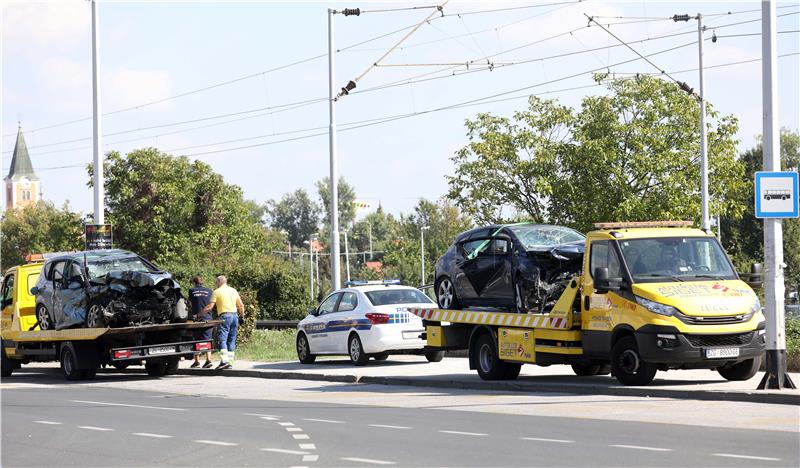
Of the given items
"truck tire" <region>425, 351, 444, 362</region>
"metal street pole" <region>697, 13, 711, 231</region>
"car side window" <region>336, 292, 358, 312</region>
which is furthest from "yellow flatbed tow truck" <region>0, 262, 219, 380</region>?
"metal street pole" <region>697, 13, 711, 231</region>

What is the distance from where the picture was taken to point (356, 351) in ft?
82.4

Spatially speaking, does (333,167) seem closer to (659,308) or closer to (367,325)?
(367,325)

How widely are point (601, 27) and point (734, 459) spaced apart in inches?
886

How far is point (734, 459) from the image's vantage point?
10852 millimetres

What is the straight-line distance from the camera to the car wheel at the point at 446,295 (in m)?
21.8

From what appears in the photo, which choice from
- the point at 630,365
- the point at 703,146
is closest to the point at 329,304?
the point at 630,365

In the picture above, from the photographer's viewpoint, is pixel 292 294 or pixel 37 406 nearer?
pixel 37 406

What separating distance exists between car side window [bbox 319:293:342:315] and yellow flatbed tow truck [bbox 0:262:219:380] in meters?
2.56

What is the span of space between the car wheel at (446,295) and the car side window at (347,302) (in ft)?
11.5

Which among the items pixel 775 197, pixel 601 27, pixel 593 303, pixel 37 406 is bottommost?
pixel 37 406

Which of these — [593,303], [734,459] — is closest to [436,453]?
[734,459]

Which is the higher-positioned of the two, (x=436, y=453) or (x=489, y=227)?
(x=489, y=227)

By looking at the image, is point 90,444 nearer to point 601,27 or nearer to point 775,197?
point 775,197

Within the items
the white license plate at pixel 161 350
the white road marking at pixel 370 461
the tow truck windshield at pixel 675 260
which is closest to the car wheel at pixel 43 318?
the white license plate at pixel 161 350
